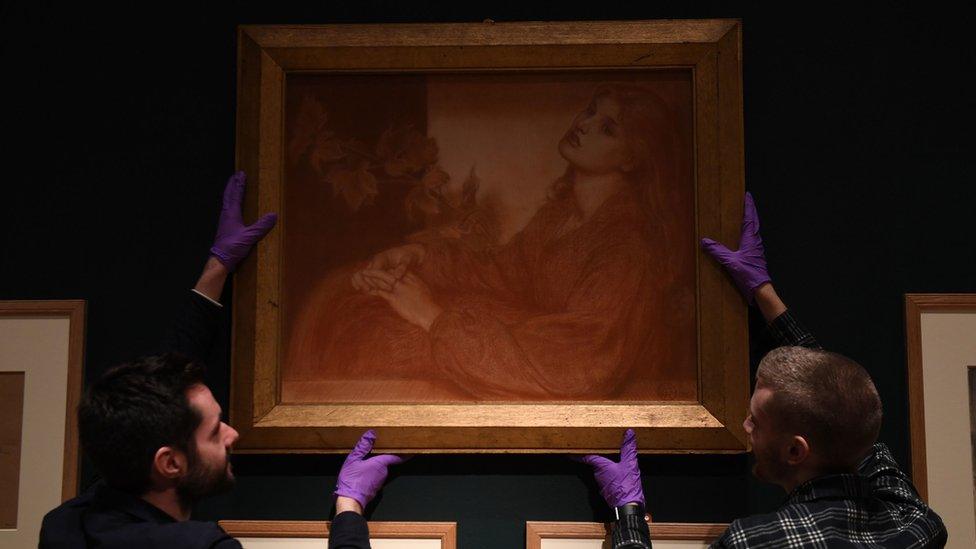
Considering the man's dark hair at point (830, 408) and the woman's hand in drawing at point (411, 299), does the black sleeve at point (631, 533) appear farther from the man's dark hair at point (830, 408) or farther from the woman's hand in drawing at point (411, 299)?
the woman's hand in drawing at point (411, 299)

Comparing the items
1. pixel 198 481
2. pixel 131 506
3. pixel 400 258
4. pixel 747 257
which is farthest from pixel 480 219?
pixel 131 506

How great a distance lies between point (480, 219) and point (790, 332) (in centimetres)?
82

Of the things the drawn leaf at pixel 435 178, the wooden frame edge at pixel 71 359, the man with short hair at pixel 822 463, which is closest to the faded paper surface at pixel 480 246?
the drawn leaf at pixel 435 178

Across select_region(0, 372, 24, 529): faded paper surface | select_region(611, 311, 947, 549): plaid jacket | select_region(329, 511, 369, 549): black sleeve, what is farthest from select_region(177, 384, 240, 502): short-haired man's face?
select_region(611, 311, 947, 549): plaid jacket

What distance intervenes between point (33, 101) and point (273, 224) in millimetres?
756

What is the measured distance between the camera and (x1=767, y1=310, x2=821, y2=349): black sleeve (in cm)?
200

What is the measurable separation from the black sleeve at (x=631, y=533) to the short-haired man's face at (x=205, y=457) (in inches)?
34.6

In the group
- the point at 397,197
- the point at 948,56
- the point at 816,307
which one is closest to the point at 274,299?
the point at 397,197

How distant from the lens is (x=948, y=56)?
2117 mm

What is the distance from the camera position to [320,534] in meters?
2.05

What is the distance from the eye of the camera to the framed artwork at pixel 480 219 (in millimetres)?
2057

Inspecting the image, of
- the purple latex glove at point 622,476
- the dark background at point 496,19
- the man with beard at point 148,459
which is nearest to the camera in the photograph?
the man with beard at point 148,459

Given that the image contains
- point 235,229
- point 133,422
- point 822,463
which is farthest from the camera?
point 235,229

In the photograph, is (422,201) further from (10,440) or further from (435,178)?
(10,440)
